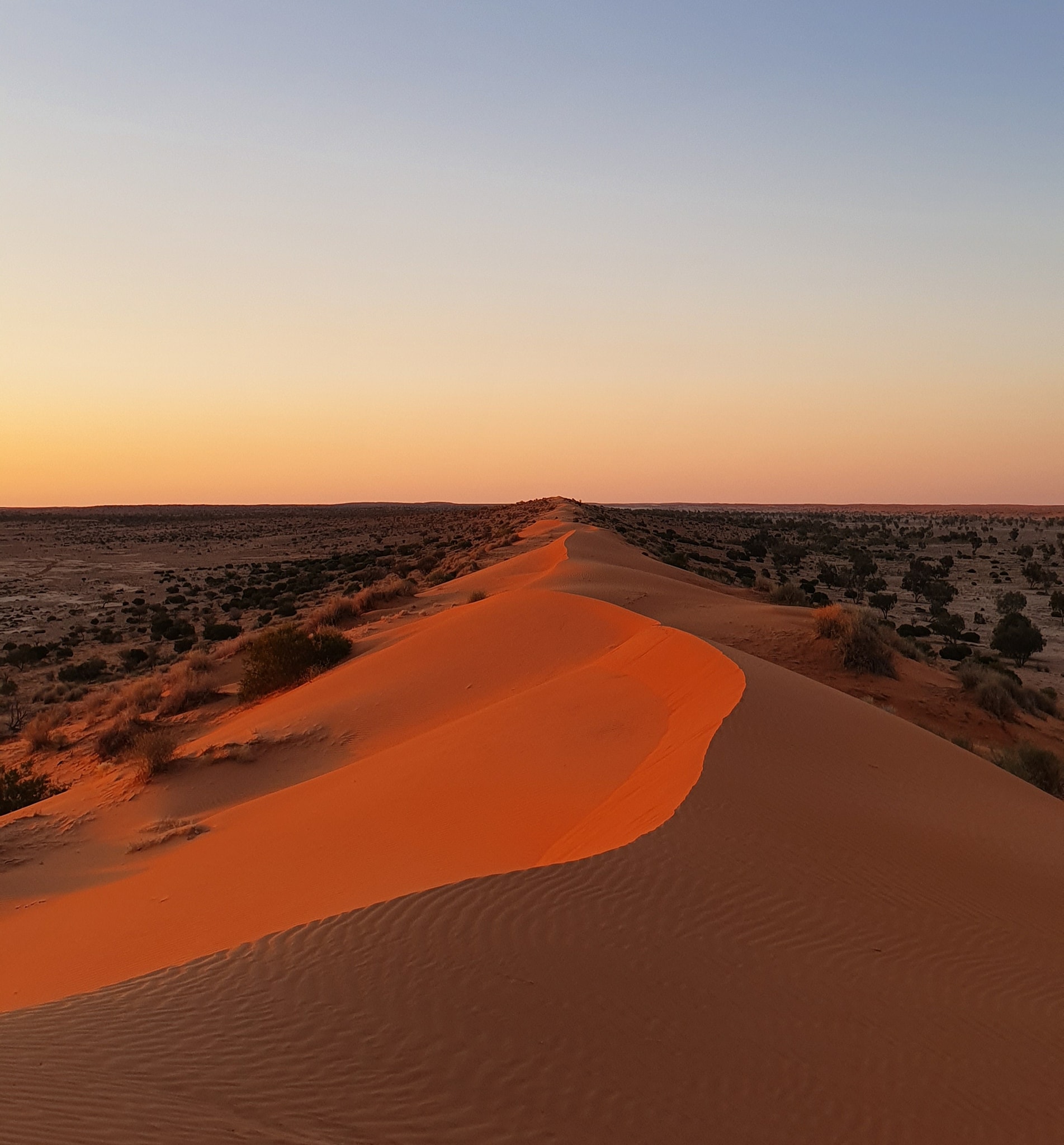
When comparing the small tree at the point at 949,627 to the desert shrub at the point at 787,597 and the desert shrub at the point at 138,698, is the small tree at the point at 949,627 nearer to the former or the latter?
the desert shrub at the point at 787,597

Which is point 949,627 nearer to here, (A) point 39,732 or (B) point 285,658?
(B) point 285,658

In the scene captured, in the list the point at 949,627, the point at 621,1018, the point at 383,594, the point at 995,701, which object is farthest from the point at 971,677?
the point at 383,594

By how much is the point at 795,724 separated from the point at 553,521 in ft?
119

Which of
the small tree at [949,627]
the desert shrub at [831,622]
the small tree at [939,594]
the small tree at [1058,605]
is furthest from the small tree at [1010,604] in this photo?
the desert shrub at [831,622]

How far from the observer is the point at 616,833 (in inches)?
249

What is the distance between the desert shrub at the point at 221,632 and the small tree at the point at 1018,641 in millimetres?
20119

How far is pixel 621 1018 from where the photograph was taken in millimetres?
3969

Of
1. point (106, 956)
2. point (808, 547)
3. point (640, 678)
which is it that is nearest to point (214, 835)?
point (106, 956)

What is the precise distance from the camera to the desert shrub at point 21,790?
1155 centimetres

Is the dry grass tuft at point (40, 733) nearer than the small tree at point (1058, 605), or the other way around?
the dry grass tuft at point (40, 733)

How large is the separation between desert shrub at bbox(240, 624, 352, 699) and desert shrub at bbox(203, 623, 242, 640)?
6187 mm

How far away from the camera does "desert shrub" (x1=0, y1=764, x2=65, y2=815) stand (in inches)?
455

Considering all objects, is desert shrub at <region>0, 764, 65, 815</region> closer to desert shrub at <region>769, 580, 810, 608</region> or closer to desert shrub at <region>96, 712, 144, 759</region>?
desert shrub at <region>96, 712, 144, 759</region>

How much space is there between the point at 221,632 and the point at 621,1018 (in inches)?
873
